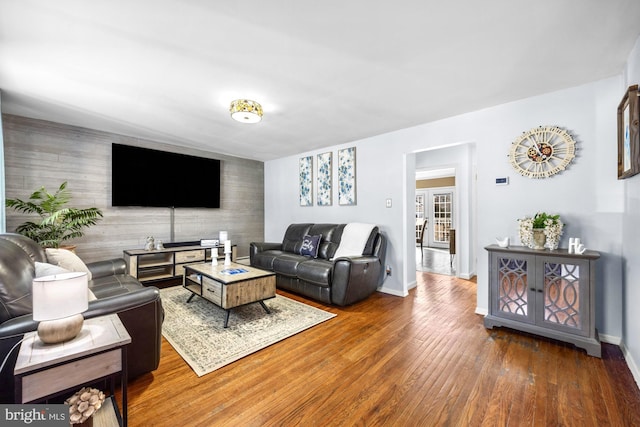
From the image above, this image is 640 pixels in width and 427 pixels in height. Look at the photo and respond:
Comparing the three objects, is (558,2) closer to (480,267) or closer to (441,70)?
(441,70)

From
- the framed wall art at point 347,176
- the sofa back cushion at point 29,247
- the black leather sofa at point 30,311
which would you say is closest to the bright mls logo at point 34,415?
the black leather sofa at point 30,311

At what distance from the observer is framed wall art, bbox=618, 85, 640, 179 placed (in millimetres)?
1789

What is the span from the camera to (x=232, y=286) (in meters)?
2.62

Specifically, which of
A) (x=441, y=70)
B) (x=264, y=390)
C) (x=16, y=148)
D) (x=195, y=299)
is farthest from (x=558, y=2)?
(x=16, y=148)

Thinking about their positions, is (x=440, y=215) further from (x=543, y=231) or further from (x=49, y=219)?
(x=49, y=219)

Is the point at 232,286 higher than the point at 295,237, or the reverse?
the point at 295,237

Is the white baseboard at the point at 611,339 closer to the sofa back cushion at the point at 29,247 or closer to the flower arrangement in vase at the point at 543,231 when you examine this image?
the flower arrangement in vase at the point at 543,231

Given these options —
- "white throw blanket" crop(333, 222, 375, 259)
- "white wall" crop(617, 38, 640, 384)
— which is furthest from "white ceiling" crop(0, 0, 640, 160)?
"white throw blanket" crop(333, 222, 375, 259)

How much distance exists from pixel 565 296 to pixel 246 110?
137 inches

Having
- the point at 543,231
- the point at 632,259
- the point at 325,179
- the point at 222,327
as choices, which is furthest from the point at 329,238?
the point at 632,259

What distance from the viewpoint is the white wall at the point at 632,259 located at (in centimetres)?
186

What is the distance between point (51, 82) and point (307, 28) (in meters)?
2.56

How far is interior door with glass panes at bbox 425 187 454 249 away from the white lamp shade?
877cm

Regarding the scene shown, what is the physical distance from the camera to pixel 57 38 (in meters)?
1.81
